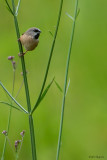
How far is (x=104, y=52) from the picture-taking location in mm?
5848

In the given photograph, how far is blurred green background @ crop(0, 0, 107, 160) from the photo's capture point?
180 inches

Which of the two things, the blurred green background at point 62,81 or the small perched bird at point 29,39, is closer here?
the small perched bird at point 29,39

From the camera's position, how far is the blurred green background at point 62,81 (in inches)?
180

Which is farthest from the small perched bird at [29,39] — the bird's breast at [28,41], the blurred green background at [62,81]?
the blurred green background at [62,81]

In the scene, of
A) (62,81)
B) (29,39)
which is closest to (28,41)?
(29,39)

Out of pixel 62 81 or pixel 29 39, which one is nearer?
pixel 29 39

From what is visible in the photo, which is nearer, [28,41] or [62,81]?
[28,41]

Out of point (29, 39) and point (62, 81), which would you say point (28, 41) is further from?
point (62, 81)

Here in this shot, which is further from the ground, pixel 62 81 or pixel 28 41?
pixel 28 41

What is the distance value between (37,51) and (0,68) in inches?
24.5

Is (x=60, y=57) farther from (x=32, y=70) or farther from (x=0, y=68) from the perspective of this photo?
(x=0, y=68)

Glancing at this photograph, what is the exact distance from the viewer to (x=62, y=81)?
17.8 feet

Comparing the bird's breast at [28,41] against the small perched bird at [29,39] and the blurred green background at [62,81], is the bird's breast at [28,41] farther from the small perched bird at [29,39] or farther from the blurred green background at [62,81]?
the blurred green background at [62,81]

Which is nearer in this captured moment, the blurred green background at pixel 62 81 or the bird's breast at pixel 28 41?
the bird's breast at pixel 28 41
